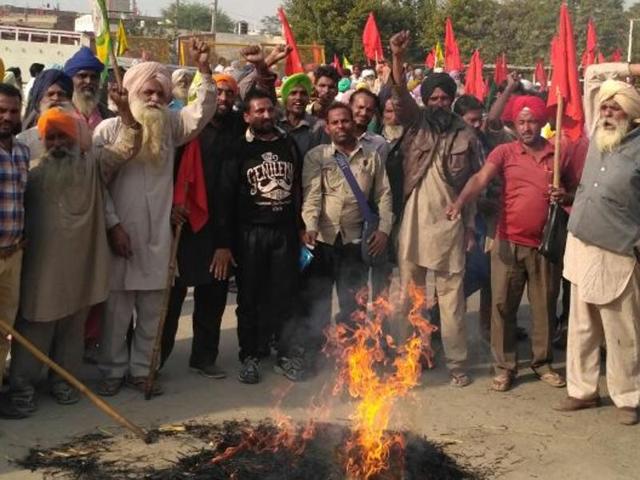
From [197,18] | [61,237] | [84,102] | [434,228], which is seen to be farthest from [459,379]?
[197,18]

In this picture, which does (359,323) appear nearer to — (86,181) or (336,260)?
(336,260)

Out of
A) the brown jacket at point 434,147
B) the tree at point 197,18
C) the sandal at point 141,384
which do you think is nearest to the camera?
the sandal at point 141,384

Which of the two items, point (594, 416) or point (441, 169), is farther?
point (441, 169)

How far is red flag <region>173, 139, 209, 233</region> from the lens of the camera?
604 centimetres

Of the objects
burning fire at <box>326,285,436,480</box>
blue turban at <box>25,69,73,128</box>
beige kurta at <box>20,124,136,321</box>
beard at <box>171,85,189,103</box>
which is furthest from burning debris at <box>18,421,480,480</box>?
beard at <box>171,85,189,103</box>

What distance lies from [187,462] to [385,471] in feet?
3.64

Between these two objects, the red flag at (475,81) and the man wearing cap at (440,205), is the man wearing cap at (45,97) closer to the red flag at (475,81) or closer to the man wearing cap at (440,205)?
the man wearing cap at (440,205)

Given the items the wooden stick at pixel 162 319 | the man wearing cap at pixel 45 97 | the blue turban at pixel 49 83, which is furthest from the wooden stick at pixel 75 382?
the blue turban at pixel 49 83

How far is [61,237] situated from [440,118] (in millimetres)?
2958

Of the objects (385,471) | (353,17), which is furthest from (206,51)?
(353,17)

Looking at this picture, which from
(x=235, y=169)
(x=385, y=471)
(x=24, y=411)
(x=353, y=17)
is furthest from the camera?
(x=353, y=17)

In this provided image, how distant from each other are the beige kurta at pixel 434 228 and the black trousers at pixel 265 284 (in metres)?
0.92

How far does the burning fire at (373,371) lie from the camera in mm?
4578

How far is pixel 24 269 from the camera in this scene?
5523mm
